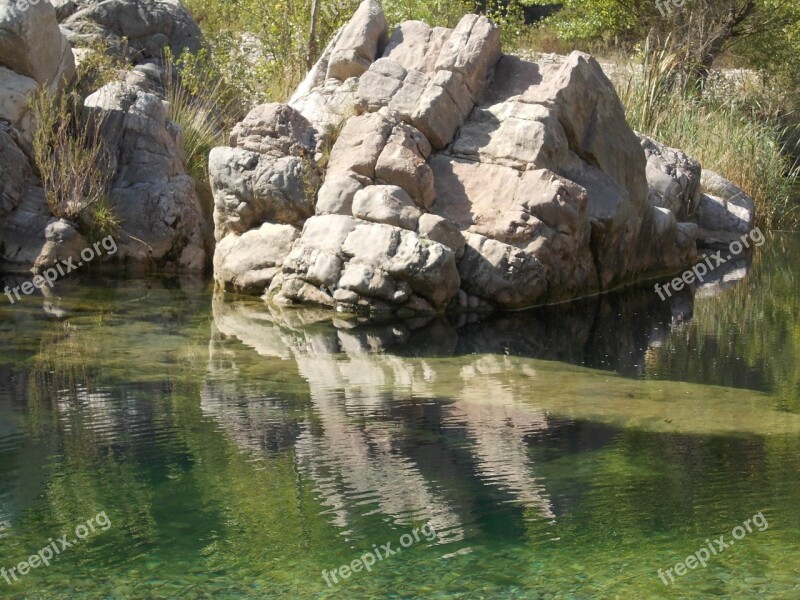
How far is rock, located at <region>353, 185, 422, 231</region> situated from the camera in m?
9.70

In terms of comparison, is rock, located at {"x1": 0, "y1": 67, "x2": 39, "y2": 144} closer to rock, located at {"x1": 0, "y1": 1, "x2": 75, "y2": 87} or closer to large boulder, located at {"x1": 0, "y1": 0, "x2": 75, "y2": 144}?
large boulder, located at {"x1": 0, "y1": 0, "x2": 75, "y2": 144}

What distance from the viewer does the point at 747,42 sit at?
21719 millimetres

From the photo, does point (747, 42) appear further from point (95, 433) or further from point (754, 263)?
→ point (95, 433)

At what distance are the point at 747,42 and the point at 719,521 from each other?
757 inches
